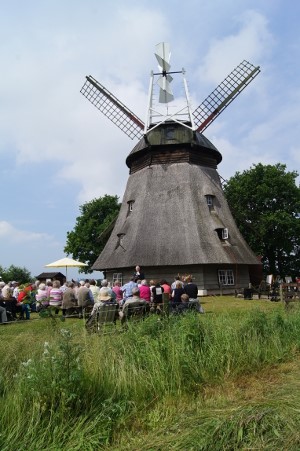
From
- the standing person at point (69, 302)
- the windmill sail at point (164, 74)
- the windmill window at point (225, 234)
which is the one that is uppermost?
the windmill sail at point (164, 74)

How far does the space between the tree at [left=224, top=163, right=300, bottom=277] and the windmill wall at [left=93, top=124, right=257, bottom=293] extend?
35.8 ft

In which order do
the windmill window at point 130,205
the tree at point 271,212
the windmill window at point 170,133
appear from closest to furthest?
the windmill window at point 170,133
the windmill window at point 130,205
the tree at point 271,212

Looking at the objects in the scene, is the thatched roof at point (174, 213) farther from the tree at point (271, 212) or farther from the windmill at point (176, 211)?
the tree at point (271, 212)

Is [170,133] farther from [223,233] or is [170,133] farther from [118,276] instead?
[118,276]

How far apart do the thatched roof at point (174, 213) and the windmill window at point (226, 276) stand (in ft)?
3.55

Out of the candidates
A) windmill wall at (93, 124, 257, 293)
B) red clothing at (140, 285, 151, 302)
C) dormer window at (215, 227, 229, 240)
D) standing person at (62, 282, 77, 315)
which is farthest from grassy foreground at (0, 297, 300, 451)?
dormer window at (215, 227, 229, 240)

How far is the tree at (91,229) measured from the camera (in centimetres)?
4600

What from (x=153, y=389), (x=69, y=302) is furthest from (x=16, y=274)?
(x=153, y=389)

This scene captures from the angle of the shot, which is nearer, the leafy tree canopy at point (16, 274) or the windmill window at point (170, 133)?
the windmill window at point (170, 133)

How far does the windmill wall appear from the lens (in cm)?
2245

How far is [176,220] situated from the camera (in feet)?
77.8

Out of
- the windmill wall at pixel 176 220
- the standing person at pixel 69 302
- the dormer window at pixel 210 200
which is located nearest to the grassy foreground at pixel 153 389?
the standing person at pixel 69 302

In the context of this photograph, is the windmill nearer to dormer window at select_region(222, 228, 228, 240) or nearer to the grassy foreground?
dormer window at select_region(222, 228, 228, 240)

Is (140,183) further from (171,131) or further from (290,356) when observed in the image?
(290,356)
